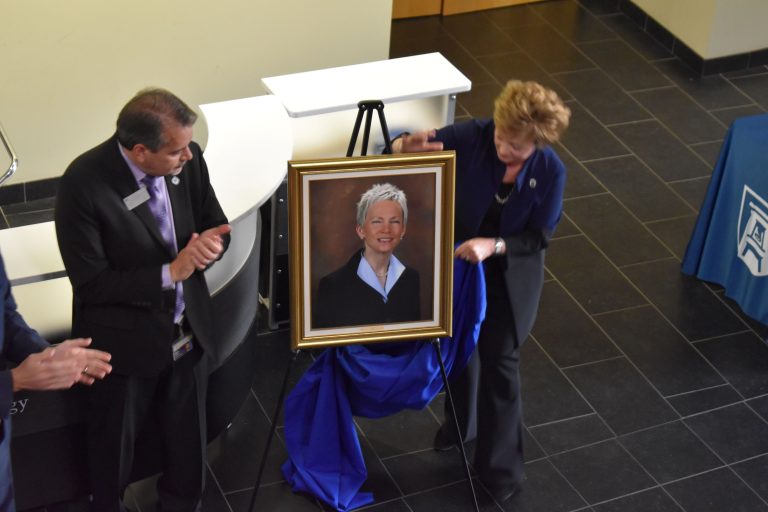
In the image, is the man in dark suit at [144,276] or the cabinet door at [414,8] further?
the cabinet door at [414,8]

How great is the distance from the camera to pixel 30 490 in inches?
156

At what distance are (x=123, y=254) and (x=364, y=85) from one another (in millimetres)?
1713

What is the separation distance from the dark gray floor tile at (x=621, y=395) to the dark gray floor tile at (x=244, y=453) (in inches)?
55.6

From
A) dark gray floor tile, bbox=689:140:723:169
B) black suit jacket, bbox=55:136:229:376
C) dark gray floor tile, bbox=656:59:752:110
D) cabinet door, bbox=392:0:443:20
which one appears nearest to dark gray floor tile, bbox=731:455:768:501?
black suit jacket, bbox=55:136:229:376

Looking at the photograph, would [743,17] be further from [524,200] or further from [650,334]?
[524,200]

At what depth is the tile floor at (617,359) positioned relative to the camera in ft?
14.7

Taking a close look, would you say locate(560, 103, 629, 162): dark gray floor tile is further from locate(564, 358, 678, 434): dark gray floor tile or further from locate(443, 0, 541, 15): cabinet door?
locate(564, 358, 678, 434): dark gray floor tile

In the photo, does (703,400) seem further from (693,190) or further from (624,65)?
(624,65)

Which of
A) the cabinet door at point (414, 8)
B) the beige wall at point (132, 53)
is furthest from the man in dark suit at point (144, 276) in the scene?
the cabinet door at point (414, 8)

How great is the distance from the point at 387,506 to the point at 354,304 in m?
0.97

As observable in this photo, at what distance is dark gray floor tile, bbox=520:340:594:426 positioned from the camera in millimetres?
4855

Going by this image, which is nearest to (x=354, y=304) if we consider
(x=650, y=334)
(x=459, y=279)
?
(x=459, y=279)

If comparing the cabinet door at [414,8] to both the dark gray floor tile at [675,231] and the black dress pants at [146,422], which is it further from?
the black dress pants at [146,422]

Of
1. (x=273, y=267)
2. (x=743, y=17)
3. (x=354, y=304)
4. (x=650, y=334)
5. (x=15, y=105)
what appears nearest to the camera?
(x=354, y=304)
